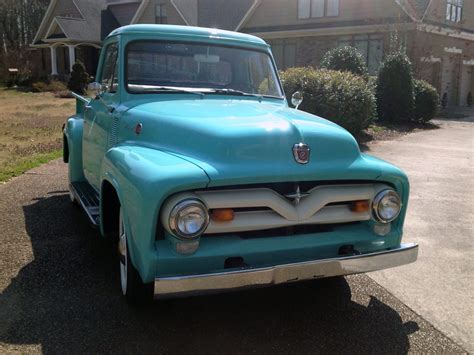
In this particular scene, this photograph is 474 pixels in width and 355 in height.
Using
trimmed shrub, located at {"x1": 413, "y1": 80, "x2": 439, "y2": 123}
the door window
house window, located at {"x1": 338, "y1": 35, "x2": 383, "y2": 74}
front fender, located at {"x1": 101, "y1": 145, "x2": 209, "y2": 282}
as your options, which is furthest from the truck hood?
house window, located at {"x1": 338, "y1": 35, "x2": 383, "y2": 74}

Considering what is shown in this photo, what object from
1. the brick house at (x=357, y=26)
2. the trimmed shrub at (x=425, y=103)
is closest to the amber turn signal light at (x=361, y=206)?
the trimmed shrub at (x=425, y=103)

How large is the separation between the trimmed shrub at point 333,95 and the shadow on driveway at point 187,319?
7.67 metres

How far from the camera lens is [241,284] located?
2.94m

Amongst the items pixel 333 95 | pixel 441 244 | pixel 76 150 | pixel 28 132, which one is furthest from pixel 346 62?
pixel 76 150

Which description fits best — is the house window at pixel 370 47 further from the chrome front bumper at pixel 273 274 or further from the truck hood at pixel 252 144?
the chrome front bumper at pixel 273 274

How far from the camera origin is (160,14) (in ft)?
109

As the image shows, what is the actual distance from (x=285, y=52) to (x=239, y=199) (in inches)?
965

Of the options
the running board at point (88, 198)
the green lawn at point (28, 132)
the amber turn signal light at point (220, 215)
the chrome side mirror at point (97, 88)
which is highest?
the chrome side mirror at point (97, 88)

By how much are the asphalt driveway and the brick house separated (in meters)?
19.8

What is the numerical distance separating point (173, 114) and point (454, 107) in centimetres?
2573

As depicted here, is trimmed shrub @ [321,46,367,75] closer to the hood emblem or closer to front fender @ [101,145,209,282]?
the hood emblem

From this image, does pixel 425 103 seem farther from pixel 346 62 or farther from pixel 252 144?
pixel 252 144

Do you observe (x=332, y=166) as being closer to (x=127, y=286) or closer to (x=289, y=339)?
(x=289, y=339)

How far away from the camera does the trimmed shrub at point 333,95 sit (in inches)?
457
